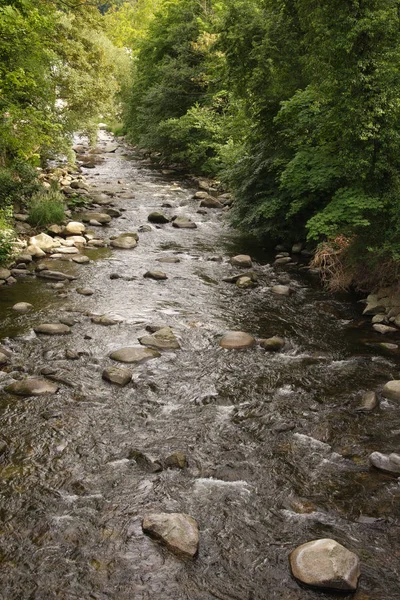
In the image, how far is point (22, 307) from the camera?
9.80m

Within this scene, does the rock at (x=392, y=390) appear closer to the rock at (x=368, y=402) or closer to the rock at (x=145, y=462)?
the rock at (x=368, y=402)

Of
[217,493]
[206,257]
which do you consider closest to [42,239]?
[206,257]

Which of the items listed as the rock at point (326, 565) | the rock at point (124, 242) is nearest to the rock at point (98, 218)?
the rock at point (124, 242)

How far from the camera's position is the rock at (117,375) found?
23.8ft

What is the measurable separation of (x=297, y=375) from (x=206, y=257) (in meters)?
6.67

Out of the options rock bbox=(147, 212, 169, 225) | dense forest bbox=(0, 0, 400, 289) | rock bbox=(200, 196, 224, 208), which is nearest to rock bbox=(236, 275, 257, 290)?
dense forest bbox=(0, 0, 400, 289)

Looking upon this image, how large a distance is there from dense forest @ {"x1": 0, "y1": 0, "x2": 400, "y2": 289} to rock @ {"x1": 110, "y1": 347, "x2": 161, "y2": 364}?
442 centimetres

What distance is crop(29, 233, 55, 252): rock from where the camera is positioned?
13542 mm

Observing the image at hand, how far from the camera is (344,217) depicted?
9836mm

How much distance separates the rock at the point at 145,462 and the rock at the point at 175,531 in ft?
2.42

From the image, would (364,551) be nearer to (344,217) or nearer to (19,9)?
(344,217)

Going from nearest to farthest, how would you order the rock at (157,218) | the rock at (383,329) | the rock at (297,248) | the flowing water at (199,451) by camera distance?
the flowing water at (199,451) < the rock at (383,329) < the rock at (297,248) < the rock at (157,218)

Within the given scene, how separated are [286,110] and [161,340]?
A: 251 inches

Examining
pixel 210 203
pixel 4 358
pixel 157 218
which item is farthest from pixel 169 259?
pixel 210 203
